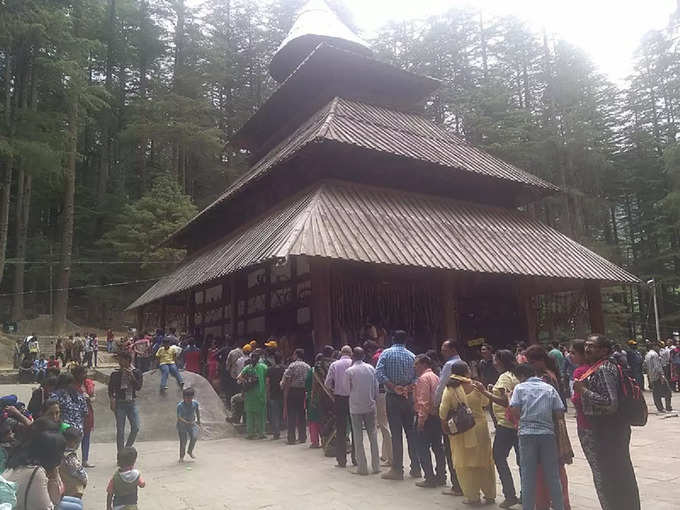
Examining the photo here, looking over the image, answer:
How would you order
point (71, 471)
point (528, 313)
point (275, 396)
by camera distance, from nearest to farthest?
point (71, 471)
point (275, 396)
point (528, 313)

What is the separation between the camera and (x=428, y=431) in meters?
5.96

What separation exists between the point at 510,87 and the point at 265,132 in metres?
22.8

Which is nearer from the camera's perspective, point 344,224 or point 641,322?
point 344,224

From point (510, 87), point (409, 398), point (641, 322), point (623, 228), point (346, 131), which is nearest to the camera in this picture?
point (409, 398)

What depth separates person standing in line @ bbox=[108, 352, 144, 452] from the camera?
7789mm

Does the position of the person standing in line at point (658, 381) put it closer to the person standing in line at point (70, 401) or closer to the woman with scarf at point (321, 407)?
the woman with scarf at point (321, 407)

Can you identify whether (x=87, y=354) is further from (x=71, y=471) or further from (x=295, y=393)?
(x=71, y=471)

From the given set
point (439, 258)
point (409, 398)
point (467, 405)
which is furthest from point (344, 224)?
point (467, 405)

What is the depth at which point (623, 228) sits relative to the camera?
38.2 meters

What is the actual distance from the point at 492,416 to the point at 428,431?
2.50ft

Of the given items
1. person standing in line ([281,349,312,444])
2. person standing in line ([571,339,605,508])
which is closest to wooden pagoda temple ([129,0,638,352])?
person standing in line ([281,349,312,444])

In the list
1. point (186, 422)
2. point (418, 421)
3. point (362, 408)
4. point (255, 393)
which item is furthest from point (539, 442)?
point (255, 393)

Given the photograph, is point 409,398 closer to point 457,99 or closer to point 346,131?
point 346,131

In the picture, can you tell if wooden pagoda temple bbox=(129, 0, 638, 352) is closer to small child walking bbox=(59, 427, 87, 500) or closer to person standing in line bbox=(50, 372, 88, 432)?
person standing in line bbox=(50, 372, 88, 432)
